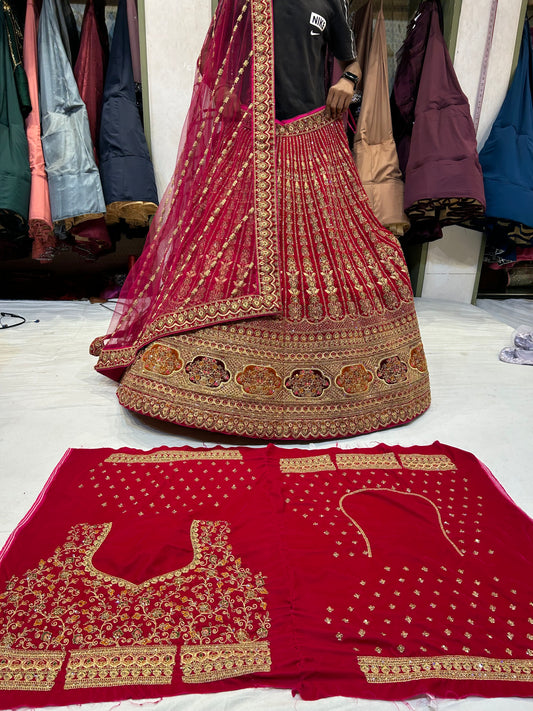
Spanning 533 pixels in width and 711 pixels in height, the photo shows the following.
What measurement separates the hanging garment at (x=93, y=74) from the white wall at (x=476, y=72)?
200 centimetres

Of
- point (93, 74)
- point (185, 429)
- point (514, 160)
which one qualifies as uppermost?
point (93, 74)

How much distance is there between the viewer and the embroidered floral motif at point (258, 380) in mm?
1395

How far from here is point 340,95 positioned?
62.2 inches

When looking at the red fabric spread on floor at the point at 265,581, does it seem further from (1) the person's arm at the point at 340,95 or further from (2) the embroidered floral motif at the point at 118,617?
(1) the person's arm at the point at 340,95

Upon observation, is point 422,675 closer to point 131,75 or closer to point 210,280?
point 210,280

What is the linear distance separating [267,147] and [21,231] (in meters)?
1.77

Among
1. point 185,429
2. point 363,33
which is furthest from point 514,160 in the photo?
point 185,429

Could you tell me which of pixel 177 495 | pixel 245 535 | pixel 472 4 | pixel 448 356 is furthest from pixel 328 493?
pixel 472 4

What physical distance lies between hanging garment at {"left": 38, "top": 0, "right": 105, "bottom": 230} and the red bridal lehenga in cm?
118

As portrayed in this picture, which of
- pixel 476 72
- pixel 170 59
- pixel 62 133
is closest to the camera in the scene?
pixel 62 133

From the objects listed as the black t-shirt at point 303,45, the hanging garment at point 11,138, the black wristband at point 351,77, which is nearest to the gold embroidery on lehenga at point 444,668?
the black t-shirt at point 303,45

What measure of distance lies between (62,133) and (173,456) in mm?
2053

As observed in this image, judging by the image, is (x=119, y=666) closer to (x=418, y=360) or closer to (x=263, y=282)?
(x=263, y=282)

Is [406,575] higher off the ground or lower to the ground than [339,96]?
lower
